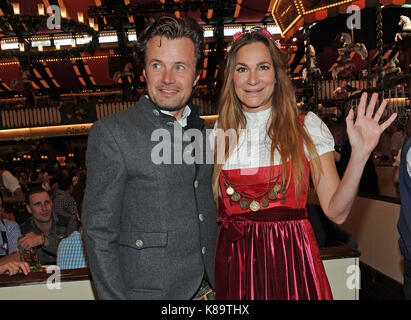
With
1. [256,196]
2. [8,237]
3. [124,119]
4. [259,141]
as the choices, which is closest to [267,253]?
[256,196]

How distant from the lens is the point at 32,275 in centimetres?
212

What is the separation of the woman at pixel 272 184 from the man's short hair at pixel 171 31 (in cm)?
25

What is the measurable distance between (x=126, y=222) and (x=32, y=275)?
1143 millimetres

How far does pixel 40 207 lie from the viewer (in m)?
3.38

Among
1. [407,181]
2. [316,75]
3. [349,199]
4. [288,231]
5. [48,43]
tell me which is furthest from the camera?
[48,43]

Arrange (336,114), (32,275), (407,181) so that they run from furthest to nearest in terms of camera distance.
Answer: (336,114)
(32,275)
(407,181)

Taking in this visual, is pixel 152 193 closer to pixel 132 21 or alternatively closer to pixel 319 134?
pixel 319 134

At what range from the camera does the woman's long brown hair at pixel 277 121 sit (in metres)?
1.56

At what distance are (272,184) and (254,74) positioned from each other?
0.44m

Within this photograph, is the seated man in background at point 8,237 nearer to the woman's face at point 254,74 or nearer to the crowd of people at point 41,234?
the crowd of people at point 41,234

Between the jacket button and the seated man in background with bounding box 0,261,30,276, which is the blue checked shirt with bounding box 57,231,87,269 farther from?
the jacket button

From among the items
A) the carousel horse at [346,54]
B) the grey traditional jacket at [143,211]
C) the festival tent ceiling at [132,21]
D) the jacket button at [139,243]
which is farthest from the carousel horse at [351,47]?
the jacket button at [139,243]

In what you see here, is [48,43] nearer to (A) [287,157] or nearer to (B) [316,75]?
(B) [316,75]
